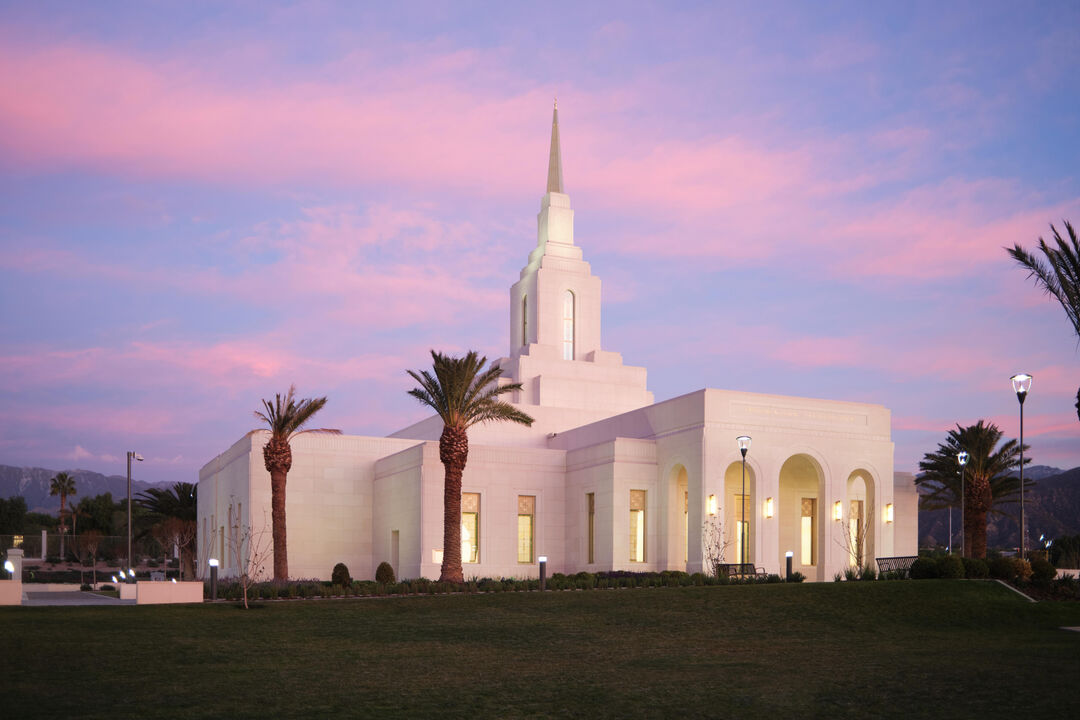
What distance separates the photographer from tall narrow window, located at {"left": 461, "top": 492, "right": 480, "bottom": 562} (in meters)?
36.6

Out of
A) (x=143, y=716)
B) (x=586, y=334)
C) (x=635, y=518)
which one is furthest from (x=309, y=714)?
(x=586, y=334)

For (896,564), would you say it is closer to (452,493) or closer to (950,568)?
(950,568)

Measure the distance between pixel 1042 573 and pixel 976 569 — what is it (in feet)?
5.21

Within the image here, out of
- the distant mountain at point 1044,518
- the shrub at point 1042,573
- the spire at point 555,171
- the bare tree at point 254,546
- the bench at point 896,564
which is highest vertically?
the spire at point 555,171

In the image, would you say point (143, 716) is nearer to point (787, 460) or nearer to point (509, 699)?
point (509, 699)

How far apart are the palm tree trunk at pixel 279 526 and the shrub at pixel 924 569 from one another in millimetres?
18460

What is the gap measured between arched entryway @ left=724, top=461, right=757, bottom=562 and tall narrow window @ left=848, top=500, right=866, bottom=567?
3.36 meters

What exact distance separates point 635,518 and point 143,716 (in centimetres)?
2631

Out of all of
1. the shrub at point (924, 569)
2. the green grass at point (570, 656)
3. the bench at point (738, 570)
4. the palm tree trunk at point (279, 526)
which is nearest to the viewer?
the green grass at point (570, 656)

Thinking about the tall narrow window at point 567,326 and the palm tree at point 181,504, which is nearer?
the tall narrow window at point 567,326

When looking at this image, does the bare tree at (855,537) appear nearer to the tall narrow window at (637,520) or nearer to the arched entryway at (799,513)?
the arched entryway at (799,513)

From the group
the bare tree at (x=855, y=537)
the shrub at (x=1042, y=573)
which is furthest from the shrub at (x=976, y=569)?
the bare tree at (x=855, y=537)

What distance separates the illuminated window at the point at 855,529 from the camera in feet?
112

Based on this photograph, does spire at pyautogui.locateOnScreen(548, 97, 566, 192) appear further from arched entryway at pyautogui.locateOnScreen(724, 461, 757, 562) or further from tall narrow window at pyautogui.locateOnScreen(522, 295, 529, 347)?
arched entryway at pyautogui.locateOnScreen(724, 461, 757, 562)
